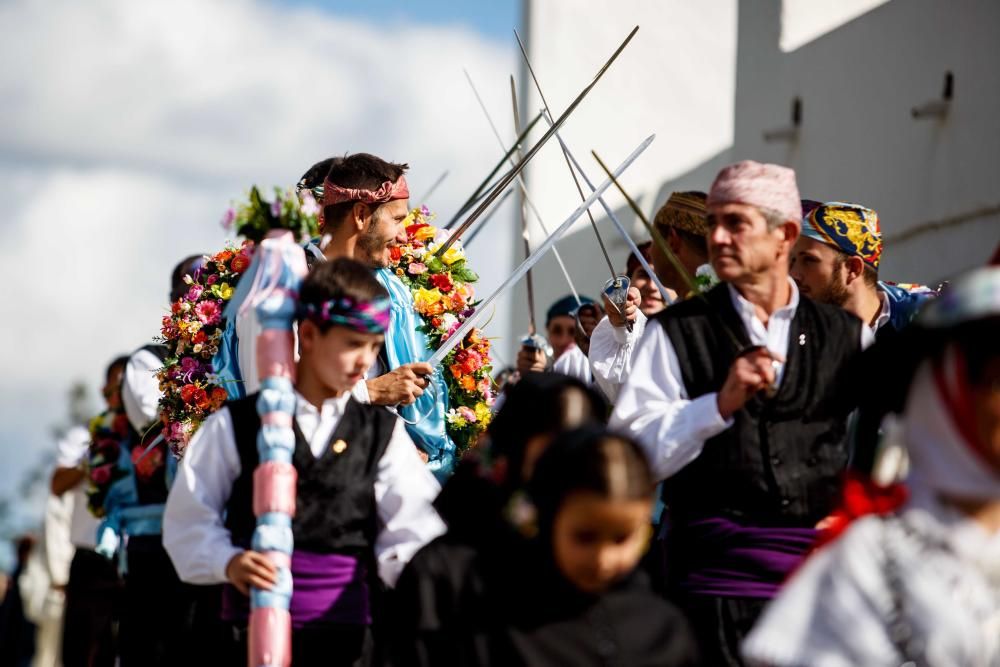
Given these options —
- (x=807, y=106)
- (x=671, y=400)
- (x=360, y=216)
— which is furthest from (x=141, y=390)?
(x=807, y=106)

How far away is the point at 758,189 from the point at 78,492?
278 inches

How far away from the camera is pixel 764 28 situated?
1476 cm

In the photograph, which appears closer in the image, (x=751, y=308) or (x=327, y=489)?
(x=327, y=489)

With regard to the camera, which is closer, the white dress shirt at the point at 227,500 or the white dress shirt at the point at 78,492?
the white dress shirt at the point at 227,500

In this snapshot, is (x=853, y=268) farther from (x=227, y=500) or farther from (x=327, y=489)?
(x=227, y=500)

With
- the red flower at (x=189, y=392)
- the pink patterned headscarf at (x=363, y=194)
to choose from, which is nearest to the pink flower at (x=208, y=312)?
the red flower at (x=189, y=392)

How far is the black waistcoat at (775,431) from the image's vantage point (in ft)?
17.8

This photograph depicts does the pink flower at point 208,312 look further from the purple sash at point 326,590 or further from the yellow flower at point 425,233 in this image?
the purple sash at point 326,590

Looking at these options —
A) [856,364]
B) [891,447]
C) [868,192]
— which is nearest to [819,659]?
[891,447]

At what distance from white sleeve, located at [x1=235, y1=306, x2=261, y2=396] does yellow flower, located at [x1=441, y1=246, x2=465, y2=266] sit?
1.27 meters

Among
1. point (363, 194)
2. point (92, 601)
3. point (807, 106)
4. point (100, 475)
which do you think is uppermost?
point (807, 106)

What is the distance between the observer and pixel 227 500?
17.9ft

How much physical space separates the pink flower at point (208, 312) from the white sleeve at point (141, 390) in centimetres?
161

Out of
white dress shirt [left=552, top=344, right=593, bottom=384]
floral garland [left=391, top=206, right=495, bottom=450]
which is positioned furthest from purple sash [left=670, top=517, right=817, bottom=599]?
white dress shirt [left=552, top=344, right=593, bottom=384]
